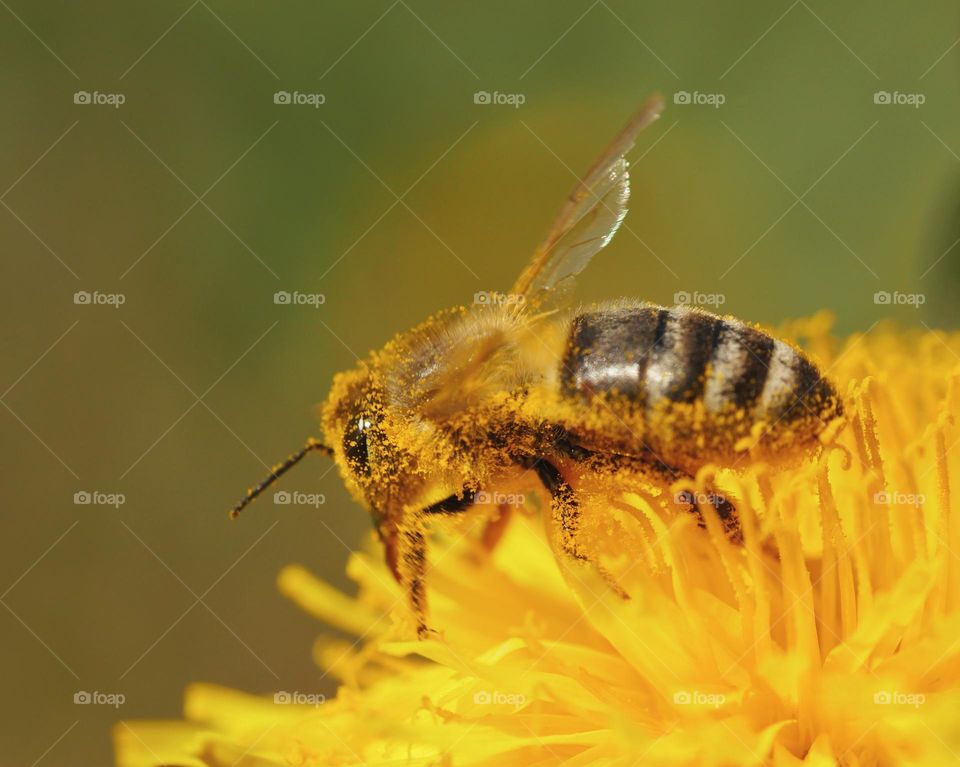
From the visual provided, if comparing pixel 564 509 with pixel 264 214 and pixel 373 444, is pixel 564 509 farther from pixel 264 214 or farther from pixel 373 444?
pixel 264 214

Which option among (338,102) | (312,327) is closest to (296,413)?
(312,327)

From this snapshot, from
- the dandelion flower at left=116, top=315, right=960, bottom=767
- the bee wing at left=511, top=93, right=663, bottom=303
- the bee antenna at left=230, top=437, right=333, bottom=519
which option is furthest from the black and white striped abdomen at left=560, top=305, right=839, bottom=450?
the bee antenna at left=230, top=437, right=333, bottom=519

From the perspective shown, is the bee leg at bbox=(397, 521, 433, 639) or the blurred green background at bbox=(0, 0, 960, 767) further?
the blurred green background at bbox=(0, 0, 960, 767)

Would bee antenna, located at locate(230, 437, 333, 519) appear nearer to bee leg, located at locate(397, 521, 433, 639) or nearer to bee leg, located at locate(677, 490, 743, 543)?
bee leg, located at locate(397, 521, 433, 639)

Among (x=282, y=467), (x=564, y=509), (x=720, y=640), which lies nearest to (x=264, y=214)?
(x=282, y=467)

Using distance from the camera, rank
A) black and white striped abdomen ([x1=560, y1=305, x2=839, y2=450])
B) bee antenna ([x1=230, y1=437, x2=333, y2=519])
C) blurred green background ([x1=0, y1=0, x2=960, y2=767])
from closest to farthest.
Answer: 1. black and white striped abdomen ([x1=560, y1=305, x2=839, y2=450])
2. bee antenna ([x1=230, y1=437, x2=333, y2=519])
3. blurred green background ([x1=0, y1=0, x2=960, y2=767])

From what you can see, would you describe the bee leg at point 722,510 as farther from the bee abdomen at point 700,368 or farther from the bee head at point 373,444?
the bee head at point 373,444
